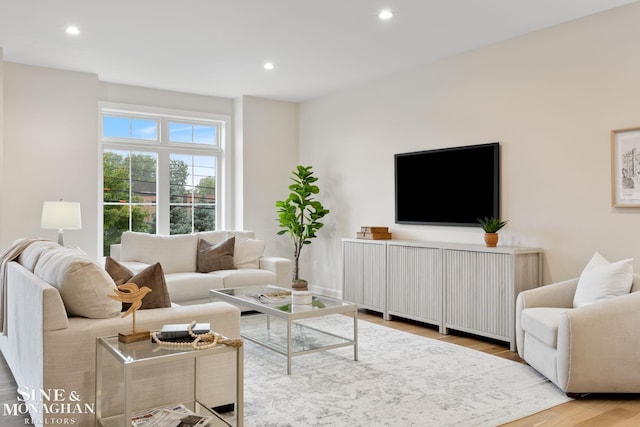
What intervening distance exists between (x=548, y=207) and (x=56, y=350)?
12.4 feet

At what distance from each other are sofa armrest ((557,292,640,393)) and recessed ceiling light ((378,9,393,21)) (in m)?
2.57

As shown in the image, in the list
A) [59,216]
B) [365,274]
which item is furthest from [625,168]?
[59,216]

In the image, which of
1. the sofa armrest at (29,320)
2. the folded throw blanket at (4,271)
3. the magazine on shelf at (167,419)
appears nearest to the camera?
the magazine on shelf at (167,419)

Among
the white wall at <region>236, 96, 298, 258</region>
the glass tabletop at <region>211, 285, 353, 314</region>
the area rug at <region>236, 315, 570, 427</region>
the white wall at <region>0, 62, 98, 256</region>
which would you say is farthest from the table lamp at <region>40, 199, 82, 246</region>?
the white wall at <region>236, 96, 298, 258</region>

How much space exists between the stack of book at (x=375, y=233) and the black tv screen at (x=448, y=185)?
0.20m

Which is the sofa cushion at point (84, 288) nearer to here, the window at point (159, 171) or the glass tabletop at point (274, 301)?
the glass tabletop at point (274, 301)

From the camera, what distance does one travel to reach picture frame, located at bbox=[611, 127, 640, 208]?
3.72 m

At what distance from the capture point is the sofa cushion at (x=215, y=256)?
18.4 feet

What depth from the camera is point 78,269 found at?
99.4 inches

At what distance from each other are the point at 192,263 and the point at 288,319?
2.54m

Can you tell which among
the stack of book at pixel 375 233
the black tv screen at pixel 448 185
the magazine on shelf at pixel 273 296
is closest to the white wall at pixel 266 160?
the stack of book at pixel 375 233

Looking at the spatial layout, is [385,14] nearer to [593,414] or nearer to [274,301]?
[274,301]

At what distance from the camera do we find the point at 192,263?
5688 mm

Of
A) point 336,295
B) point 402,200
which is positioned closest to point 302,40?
point 402,200
